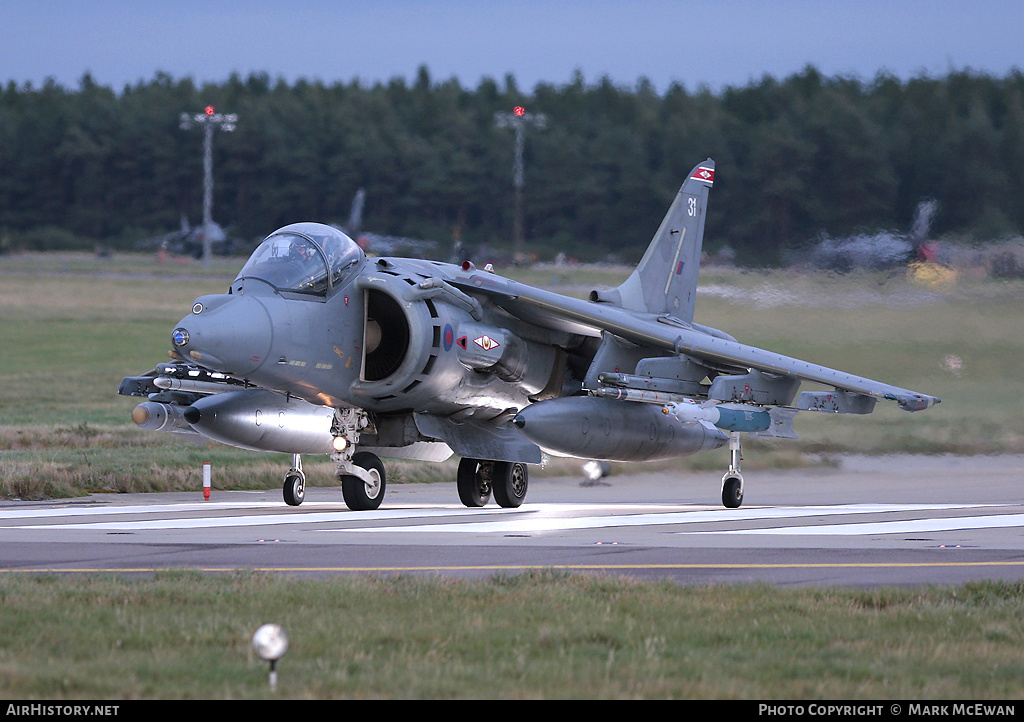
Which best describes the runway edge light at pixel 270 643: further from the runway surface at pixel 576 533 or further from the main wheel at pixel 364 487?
the main wheel at pixel 364 487

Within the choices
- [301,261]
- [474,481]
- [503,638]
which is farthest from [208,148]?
[503,638]

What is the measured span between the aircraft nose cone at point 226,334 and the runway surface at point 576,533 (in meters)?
1.74

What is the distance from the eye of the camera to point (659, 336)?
18.2m

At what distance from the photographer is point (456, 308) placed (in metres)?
17.5

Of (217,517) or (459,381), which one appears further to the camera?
(459,381)

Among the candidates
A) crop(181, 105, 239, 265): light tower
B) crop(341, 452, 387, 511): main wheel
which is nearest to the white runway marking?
crop(341, 452, 387, 511): main wheel

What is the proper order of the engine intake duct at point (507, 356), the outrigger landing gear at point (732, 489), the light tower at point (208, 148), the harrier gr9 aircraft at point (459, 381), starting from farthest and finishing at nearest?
the light tower at point (208, 148), the outrigger landing gear at point (732, 489), the engine intake duct at point (507, 356), the harrier gr9 aircraft at point (459, 381)

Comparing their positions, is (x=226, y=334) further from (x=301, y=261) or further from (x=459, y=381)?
(x=459, y=381)

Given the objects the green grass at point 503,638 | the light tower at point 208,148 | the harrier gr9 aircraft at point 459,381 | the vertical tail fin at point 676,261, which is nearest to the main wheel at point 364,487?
the harrier gr9 aircraft at point 459,381

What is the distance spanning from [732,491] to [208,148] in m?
33.8

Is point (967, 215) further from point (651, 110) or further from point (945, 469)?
point (651, 110)

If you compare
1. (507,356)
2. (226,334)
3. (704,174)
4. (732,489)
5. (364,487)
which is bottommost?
(732,489)

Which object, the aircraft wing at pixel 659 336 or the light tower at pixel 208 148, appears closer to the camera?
the aircraft wing at pixel 659 336

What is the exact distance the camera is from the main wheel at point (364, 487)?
54.7ft
